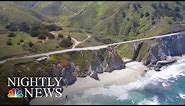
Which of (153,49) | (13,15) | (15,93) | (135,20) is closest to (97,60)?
(153,49)

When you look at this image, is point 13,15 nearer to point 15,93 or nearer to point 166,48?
point 166,48

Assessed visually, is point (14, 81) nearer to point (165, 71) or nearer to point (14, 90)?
point (14, 90)

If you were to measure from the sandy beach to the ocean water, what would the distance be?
2.20 m

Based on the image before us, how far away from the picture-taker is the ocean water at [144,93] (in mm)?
105125

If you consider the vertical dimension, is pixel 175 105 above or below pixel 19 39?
below

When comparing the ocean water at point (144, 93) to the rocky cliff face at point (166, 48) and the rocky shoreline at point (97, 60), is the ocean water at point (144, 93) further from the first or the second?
the rocky cliff face at point (166, 48)

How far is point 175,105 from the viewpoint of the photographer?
10388cm

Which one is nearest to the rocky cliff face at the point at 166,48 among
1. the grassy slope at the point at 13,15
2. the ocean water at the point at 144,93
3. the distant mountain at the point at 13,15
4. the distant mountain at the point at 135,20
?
the distant mountain at the point at 135,20

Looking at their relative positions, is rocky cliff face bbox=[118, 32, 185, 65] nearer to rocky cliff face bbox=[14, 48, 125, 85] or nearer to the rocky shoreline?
the rocky shoreline

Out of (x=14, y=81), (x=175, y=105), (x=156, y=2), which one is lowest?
(x=175, y=105)

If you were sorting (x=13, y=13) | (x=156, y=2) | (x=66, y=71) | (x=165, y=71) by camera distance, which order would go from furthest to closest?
(x=156, y=2), (x=13, y=13), (x=165, y=71), (x=66, y=71)

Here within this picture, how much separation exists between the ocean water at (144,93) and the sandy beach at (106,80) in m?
2.20

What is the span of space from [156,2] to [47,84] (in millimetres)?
106904

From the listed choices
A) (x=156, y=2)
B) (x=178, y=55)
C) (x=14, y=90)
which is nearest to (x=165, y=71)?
(x=178, y=55)
